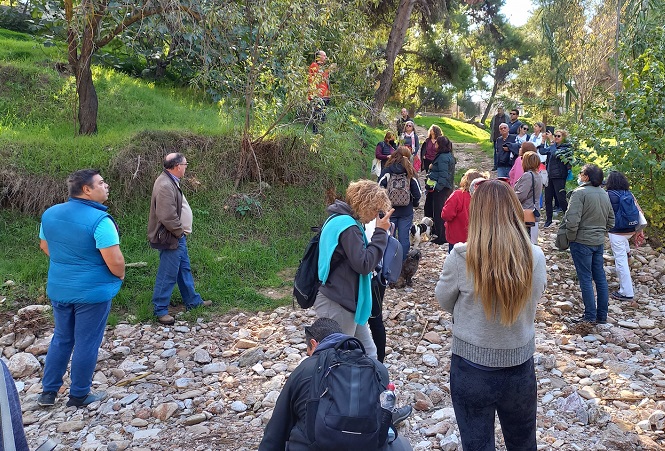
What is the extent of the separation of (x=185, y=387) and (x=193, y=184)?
15.7 ft

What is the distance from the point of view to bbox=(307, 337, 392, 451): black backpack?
224 cm

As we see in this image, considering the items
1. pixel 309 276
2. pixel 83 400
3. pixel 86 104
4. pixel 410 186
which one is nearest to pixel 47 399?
pixel 83 400

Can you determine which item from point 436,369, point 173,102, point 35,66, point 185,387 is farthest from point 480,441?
point 35,66

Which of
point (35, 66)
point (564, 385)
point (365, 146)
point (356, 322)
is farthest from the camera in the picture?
point (365, 146)

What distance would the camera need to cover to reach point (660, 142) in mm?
8586

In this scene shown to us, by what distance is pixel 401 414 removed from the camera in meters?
4.26

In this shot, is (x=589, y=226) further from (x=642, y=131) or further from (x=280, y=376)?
(x=280, y=376)

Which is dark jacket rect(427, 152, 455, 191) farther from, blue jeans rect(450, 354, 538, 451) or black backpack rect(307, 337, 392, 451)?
black backpack rect(307, 337, 392, 451)

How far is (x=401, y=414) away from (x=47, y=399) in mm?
3080

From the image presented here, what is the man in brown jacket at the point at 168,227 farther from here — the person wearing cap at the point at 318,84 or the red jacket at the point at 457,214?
the person wearing cap at the point at 318,84

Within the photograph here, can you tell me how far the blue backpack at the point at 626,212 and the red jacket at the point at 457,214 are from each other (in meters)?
2.22

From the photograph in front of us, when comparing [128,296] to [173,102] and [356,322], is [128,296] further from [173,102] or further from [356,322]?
[173,102]

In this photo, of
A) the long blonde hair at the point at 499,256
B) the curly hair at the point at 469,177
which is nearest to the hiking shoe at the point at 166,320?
the curly hair at the point at 469,177

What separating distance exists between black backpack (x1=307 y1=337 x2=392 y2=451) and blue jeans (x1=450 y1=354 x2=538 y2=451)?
0.67 metres
